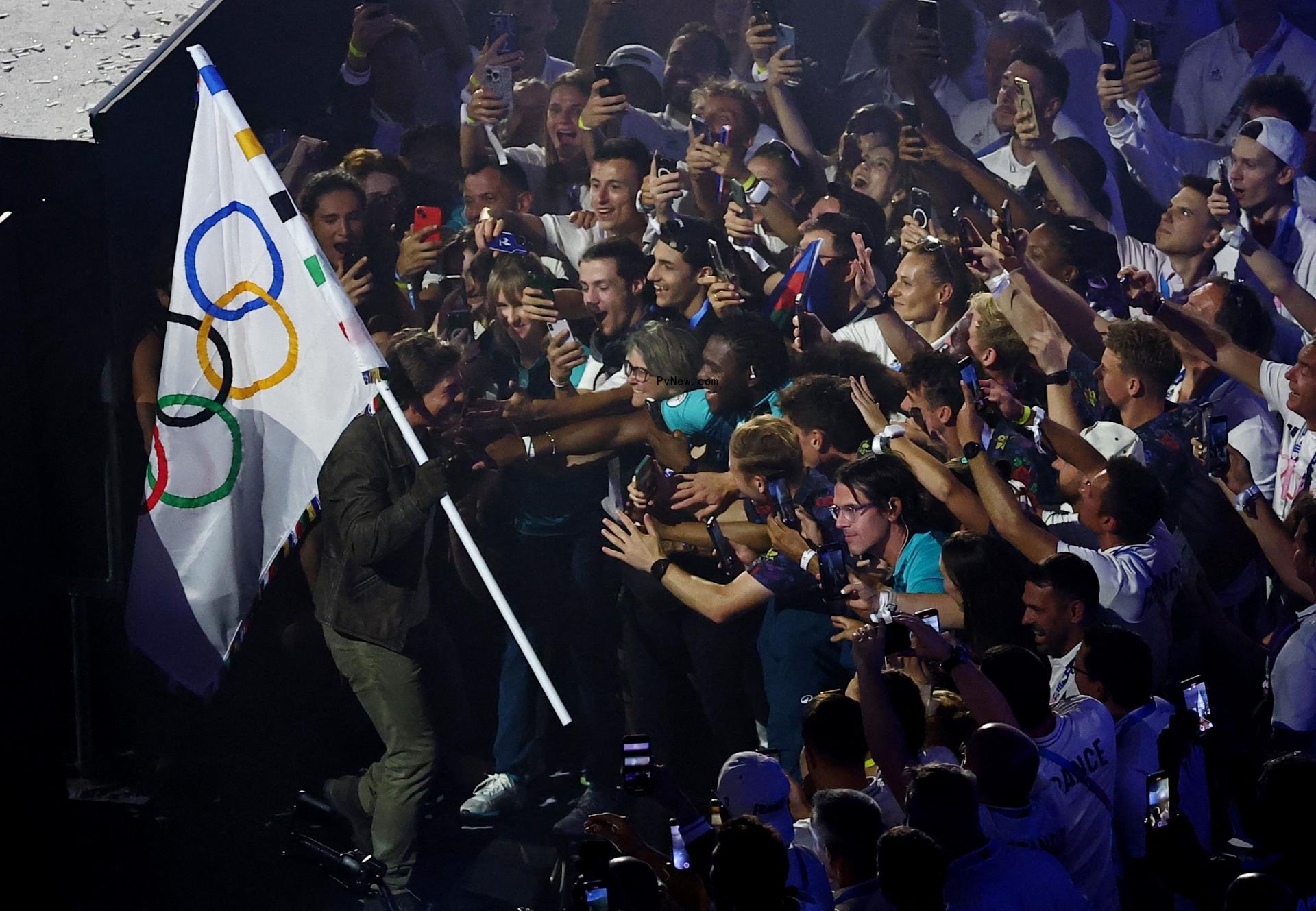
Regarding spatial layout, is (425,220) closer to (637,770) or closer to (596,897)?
(637,770)

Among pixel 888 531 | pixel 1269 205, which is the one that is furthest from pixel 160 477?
pixel 1269 205

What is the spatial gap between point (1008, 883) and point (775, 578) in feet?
10.3

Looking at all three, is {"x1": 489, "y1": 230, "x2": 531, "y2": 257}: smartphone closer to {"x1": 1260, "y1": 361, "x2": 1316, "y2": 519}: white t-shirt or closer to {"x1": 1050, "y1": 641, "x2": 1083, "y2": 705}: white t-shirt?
{"x1": 1050, "y1": 641, "x2": 1083, "y2": 705}: white t-shirt

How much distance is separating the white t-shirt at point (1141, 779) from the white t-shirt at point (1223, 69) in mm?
3787

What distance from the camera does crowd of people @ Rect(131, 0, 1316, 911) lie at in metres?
6.00

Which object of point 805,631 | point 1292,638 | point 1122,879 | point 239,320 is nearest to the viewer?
point 1122,879

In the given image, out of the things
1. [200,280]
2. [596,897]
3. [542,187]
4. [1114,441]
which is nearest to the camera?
[596,897]

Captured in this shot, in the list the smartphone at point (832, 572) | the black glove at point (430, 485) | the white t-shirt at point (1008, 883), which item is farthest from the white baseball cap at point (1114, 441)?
the white t-shirt at point (1008, 883)

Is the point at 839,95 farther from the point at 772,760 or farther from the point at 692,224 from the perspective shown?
the point at 772,760

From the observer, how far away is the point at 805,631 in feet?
20.5

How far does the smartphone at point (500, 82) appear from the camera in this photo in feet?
20.0

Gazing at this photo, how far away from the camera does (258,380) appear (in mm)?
5742

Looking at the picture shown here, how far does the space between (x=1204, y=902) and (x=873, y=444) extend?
3100mm

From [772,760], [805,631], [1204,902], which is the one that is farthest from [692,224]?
[1204,902]
